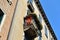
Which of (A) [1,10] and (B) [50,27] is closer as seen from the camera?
(A) [1,10]

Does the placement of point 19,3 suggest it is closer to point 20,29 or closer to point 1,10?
point 20,29

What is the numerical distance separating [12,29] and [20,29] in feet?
4.60

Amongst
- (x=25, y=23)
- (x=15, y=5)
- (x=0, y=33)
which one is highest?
(x=15, y=5)

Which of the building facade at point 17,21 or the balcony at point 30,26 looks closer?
the building facade at point 17,21

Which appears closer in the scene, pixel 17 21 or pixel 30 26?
pixel 17 21

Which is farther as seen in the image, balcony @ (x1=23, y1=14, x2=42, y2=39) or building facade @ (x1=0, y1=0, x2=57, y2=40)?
balcony @ (x1=23, y1=14, x2=42, y2=39)

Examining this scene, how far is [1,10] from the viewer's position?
1222cm

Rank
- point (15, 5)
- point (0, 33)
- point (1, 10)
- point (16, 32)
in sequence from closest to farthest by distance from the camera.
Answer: point (0, 33)
point (1, 10)
point (16, 32)
point (15, 5)

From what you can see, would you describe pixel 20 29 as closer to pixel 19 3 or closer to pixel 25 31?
pixel 25 31

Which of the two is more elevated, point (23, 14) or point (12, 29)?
point (23, 14)

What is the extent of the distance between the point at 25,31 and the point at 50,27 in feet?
33.7

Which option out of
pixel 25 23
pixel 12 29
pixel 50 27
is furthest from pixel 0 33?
pixel 50 27

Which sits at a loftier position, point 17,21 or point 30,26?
point 17,21

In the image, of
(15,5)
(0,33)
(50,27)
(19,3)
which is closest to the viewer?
(0,33)
